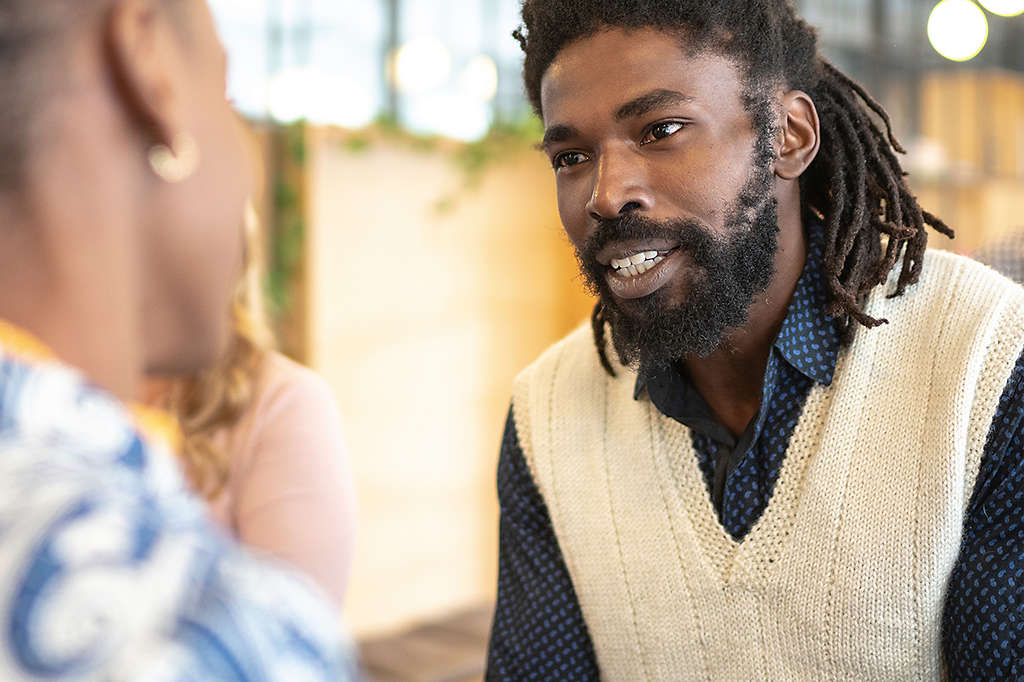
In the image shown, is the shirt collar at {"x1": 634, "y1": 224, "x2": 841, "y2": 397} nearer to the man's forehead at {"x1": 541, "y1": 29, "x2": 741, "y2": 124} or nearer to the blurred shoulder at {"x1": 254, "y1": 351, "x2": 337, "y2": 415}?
the man's forehead at {"x1": 541, "y1": 29, "x2": 741, "y2": 124}

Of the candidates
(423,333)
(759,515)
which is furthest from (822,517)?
(423,333)

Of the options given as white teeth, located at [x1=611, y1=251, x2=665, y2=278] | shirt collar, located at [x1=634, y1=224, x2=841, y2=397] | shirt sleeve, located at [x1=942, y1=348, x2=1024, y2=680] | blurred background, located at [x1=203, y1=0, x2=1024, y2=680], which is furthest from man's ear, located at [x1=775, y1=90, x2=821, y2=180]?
blurred background, located at [x1=203, y1=0, x2=1024, y2=680]

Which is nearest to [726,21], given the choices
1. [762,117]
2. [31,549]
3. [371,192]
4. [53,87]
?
[762,117]

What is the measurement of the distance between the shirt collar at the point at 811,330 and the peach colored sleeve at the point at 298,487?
742mm

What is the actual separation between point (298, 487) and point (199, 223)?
3.49 feet

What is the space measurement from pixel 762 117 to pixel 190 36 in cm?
91

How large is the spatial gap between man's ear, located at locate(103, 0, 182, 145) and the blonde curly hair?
1.03 m

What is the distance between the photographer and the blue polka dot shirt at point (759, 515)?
1127 millimetres

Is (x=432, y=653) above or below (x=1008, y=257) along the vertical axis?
below

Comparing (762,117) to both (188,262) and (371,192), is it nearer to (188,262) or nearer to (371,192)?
(188,262)

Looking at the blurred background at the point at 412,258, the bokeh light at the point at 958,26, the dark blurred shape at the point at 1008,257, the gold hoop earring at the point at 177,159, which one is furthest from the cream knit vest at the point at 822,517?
the bokeh light at the point at 958,26

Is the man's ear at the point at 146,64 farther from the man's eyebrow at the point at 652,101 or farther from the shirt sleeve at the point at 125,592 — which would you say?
the man's eyebrow at the point at 652,101

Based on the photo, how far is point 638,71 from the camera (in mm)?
1299

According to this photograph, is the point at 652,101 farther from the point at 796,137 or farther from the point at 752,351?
the point at 752,351
